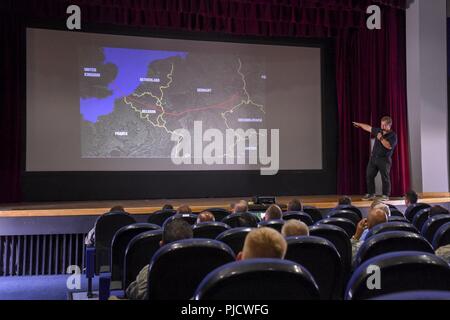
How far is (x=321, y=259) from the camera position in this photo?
82.7 inches

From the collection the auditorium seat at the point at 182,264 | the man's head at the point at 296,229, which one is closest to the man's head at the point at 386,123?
the man's head at the point at 296,229

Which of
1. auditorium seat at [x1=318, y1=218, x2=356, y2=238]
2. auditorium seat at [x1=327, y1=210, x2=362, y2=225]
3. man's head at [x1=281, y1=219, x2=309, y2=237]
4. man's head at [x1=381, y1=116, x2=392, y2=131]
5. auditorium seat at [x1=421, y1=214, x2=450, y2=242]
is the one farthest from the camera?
man's head at [x1=381, y1=116, x2=392, y2=131]

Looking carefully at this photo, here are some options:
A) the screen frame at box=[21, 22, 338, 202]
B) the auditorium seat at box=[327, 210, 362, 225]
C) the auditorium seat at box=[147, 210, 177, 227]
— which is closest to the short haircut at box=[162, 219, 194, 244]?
the auditorium seat at box=[147, 210, 177, 227]

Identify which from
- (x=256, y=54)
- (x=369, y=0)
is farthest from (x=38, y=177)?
(x=369, y=0)

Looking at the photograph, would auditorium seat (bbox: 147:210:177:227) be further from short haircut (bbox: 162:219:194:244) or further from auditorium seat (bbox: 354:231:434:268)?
auditorium seat (bbox: 354:231:434:268)

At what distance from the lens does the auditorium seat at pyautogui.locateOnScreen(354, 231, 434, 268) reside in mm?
2131

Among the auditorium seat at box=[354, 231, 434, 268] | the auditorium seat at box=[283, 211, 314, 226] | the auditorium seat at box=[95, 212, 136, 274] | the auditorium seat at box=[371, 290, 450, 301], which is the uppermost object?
the auditorium seat at box=[371, 290, 450, 301]

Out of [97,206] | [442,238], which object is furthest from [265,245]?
[97,206]

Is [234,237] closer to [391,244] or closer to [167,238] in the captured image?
[167,238]

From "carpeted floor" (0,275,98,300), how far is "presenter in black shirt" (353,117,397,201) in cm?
506

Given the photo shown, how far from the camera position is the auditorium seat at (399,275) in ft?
4.68

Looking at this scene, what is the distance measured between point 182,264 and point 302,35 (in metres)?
7.43

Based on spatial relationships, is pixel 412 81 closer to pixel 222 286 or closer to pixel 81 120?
pixel 81 120

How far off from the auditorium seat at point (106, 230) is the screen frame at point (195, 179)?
11.7ft
